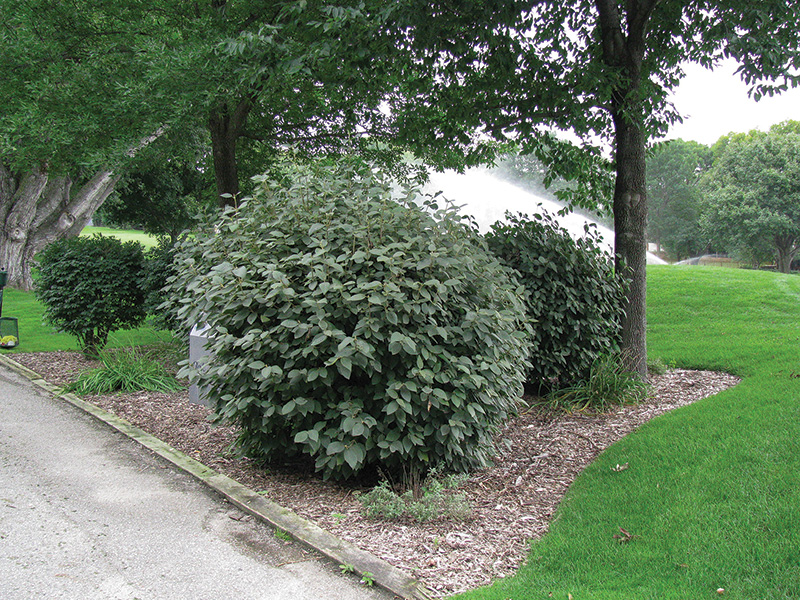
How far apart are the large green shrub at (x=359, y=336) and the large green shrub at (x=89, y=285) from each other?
509 centimetres

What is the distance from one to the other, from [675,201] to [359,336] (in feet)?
210

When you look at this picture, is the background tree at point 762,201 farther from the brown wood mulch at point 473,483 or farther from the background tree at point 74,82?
the background tree at point 74,82

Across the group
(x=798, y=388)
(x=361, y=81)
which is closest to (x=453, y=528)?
(x=798, y=388)

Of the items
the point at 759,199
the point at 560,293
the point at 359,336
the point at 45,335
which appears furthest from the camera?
the point at 759,199

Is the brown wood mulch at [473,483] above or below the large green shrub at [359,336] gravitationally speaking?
below

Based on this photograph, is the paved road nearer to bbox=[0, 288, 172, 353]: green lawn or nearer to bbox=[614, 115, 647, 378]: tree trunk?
bbox=[0, 288, 172, 353]: green lawn

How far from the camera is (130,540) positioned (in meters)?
3.56

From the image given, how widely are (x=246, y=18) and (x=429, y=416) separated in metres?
7.89

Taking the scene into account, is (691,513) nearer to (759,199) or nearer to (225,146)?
(225,146)

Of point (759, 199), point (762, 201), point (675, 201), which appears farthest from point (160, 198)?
point (675, 201)

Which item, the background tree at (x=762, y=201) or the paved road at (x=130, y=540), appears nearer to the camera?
the paved road at (x=130, y=540)

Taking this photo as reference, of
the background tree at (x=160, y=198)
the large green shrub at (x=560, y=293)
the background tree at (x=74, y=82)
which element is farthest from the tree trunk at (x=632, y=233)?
the background tree at (x=160, y=198)

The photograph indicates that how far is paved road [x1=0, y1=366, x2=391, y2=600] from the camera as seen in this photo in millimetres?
3041

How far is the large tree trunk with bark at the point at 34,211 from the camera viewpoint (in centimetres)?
1986
